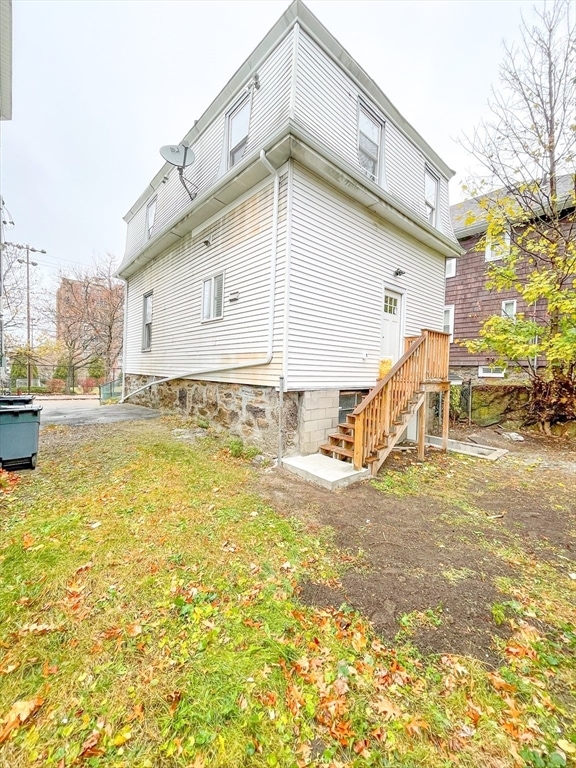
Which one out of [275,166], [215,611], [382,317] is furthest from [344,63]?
[215,611]

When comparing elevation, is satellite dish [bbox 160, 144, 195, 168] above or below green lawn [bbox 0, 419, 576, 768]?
above

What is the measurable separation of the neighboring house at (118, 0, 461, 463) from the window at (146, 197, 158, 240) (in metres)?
1.55

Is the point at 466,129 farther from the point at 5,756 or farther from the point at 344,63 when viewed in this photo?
the point at 5,756

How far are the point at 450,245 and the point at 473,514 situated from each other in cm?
757

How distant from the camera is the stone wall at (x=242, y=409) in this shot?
566 centimetres

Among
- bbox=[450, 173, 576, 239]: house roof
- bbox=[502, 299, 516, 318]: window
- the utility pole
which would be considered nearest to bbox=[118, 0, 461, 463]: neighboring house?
bbox=[450, 173, 576, 239]: house roof

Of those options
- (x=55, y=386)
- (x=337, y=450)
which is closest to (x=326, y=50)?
(x=337, y=450)

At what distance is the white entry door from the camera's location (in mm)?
7711

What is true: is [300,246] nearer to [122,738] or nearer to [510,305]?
[122,738]

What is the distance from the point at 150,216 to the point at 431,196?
889cm

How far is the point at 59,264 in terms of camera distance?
2183 centimetres

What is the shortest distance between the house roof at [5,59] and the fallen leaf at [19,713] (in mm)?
9864

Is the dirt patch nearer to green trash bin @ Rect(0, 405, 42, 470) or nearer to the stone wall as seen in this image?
the stone wall

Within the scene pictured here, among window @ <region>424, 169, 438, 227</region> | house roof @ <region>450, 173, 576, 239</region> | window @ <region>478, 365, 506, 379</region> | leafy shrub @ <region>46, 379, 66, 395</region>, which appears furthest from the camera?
leafy shrub @ <region>46, 379, 66, 395</region>
